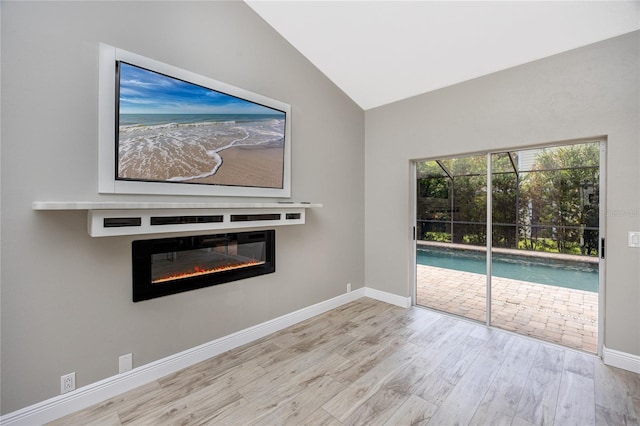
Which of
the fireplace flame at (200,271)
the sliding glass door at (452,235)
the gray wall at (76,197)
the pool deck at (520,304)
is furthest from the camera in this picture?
the sliding glass door at (452,235)

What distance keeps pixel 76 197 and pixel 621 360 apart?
15.0 ft

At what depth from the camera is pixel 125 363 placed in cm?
214

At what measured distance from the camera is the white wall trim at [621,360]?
2.38 metres

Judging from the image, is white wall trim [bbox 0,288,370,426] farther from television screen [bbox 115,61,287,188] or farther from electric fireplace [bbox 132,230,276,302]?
television screen [bbox 115,61,287,188]

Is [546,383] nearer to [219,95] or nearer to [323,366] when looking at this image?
[323,366]

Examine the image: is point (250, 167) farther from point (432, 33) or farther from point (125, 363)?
point (432, 33)

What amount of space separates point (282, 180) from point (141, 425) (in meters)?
2.34

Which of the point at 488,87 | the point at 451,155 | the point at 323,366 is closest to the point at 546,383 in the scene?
the point at 323,366

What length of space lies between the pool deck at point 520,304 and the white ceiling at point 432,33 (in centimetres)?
243

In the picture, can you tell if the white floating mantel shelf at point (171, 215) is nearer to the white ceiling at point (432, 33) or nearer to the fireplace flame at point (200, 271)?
the fireplace flame at point (200, 271)

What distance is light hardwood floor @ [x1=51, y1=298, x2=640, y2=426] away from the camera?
1.90 m

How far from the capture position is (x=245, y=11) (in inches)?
112

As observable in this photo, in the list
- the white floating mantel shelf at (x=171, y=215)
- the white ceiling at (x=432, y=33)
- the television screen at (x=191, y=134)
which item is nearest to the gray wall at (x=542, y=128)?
the white ceiling at (x=432, y=33)

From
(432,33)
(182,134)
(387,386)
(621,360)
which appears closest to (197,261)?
(182,134)
